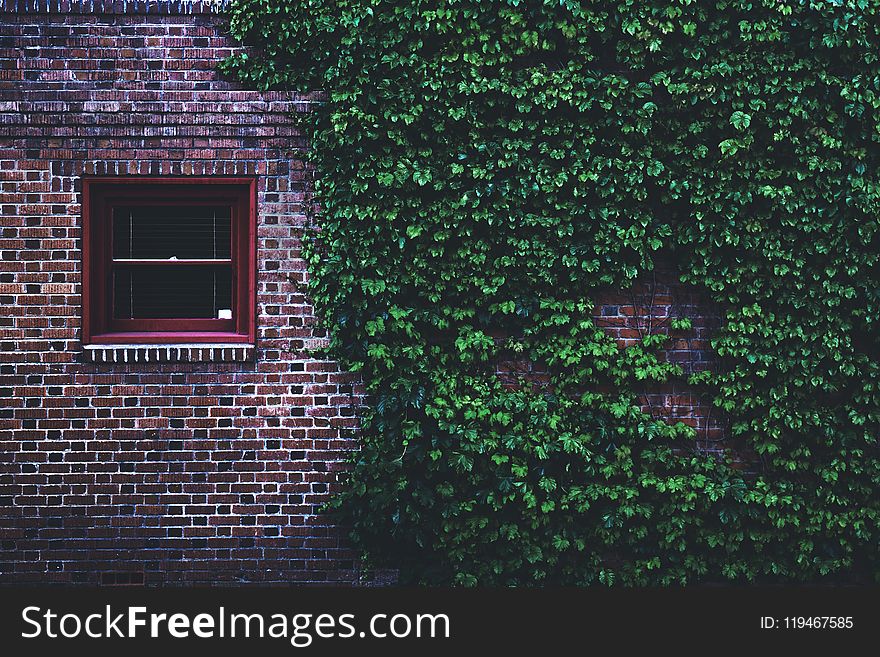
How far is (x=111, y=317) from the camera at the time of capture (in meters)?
5.57

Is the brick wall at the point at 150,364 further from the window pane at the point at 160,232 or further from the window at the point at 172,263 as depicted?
the window pane at the point at 160,232

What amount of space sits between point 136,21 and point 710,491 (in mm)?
5212

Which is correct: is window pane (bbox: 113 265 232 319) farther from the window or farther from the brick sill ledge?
the brick sill ledge

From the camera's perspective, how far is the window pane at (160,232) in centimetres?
553

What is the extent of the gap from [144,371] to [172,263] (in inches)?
31.4

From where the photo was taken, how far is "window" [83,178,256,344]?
5.48 metres

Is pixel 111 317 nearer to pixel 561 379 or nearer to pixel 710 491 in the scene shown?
pixel 561 379

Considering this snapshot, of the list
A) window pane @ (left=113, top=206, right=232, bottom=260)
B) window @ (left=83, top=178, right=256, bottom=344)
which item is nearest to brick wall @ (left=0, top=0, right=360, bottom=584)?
window @ (left=83, top=178, right=256, bottom=344)

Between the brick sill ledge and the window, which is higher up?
the window

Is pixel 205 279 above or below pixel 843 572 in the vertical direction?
above

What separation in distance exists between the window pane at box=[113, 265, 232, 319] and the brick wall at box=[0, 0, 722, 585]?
305 millimetres

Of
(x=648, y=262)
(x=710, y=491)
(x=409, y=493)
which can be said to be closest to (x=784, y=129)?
(x=648, y=262)

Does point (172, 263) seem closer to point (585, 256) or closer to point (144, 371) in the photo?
point (144, 371)

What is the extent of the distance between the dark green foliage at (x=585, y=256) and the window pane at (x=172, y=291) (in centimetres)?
75
